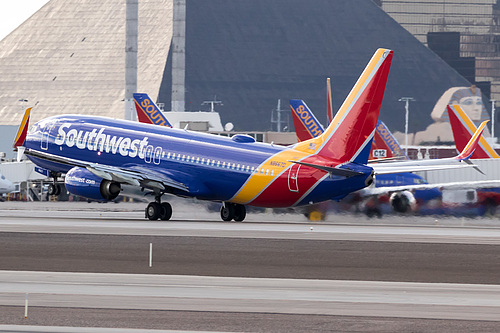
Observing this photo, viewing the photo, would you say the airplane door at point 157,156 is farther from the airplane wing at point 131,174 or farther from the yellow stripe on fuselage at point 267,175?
the yellow stripe on fuselage at point 267,175

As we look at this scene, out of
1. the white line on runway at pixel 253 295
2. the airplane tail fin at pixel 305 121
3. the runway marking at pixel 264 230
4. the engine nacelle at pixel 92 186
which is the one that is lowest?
the white line on runway at pixel 253 295

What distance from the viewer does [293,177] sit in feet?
191

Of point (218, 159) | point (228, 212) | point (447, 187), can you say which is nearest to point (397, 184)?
point (447, 187)

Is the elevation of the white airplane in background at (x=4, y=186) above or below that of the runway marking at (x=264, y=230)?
above

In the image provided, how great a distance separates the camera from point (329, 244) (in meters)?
47.5

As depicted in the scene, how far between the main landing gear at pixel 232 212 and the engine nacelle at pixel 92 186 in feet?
20.2

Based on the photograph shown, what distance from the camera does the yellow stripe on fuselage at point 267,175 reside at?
58750mm

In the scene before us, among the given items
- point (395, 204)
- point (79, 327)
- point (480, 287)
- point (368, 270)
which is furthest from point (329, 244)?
point (79, 327)

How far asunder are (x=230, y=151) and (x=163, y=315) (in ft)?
109

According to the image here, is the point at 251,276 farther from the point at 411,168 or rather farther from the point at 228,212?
the point at 228,212

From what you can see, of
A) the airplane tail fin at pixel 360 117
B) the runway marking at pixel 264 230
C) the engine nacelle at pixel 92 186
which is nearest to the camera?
the runway marking at pixel 264 230

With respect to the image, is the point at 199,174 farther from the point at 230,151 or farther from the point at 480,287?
the point at 480,287

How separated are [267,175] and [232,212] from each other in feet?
15.6

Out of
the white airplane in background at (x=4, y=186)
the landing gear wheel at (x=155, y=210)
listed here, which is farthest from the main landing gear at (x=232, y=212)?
the white airplane in background at (x=4, y=186)
